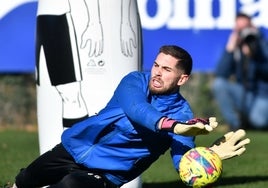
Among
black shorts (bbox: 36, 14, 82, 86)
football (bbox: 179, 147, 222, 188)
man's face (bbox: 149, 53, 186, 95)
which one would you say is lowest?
football (bbox: 179, 147, 222, 188)

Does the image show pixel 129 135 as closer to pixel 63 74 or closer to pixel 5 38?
pixel 63 74

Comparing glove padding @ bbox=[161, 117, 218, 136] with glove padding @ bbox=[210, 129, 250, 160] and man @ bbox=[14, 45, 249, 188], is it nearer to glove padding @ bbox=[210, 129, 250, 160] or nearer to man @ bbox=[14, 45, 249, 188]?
man @ bbox=[14, 45, 249, 188]

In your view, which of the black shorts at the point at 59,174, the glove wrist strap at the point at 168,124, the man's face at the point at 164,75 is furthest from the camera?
the black shorts at the point at 59,174

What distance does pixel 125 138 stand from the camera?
7.68 metres

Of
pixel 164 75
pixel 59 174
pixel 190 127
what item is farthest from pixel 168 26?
pixel 190 127

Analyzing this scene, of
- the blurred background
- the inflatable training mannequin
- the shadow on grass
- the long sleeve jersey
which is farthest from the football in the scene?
the blurred background

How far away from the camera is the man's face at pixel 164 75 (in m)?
7.36

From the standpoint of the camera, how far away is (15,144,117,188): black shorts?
764 cm

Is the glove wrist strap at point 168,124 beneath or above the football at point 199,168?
above

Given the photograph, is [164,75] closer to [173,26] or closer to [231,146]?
[231,146]

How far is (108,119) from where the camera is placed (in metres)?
7.68

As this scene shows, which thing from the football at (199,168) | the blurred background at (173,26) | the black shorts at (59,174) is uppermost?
the football at (199,168)

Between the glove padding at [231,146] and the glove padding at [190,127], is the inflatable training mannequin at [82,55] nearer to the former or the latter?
the glove padding at [231,146]

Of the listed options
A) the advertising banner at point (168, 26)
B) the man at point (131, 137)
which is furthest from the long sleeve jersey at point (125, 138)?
the advertising banner at point (168, 26)
